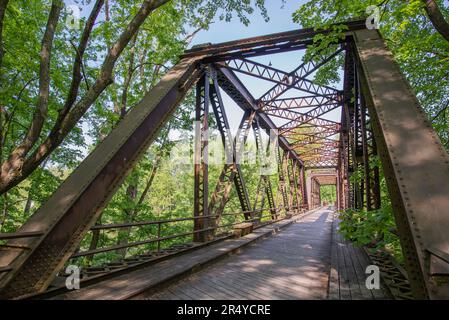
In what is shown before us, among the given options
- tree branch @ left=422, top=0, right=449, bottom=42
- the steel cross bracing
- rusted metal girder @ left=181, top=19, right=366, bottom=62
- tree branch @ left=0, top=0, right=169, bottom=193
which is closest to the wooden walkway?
the steel cross bracing

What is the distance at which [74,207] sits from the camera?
412cm

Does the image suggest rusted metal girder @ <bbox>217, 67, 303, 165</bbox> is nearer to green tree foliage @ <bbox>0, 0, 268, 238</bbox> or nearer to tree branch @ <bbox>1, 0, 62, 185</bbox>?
green tree foliage @ <bbox>0, 0, 268, 238</bbox>

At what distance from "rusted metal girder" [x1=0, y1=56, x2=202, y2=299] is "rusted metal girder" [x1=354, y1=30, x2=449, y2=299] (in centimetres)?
470

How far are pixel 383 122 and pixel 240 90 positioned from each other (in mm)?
9406

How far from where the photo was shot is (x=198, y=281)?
16.8 ft

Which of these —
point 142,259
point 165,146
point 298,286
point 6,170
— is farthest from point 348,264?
point 165,146

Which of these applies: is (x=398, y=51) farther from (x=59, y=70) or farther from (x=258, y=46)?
(x=59, y=70)

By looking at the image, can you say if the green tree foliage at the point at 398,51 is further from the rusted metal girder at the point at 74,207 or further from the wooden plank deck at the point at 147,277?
the rusted metal girder at the point at 74,207

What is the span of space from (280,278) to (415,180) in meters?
3.47

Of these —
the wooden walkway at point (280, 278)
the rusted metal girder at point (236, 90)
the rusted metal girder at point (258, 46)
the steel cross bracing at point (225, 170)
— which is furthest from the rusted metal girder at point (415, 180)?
the rusted metal girder at point (236, 90)

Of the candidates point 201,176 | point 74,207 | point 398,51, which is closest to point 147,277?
point 74,207

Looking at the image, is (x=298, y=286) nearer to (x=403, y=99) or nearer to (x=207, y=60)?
(x=403, y=99)

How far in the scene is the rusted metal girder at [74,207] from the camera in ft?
11.4
